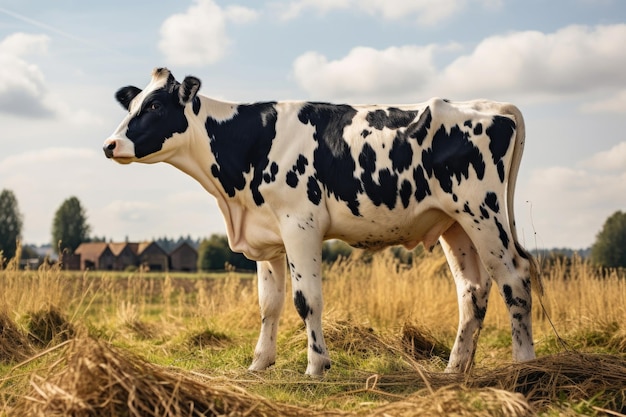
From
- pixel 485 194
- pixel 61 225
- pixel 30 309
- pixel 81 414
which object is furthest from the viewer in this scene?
pixel 61 225

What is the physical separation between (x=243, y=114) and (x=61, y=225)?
294 ft

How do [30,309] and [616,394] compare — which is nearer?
[616,394]

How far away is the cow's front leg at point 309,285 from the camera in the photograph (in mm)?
7254

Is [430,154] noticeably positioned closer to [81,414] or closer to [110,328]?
[81,414]

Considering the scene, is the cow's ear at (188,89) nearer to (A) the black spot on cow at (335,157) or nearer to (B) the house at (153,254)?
(A) the black spot on cow at (335,157)

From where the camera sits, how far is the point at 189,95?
25.4ft

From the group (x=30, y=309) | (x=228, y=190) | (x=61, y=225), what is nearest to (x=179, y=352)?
(x=30, y=309)

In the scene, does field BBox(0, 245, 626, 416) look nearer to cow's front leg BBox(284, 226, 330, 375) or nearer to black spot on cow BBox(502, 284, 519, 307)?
cow's front leg BBox(284, 226, 330, 375)

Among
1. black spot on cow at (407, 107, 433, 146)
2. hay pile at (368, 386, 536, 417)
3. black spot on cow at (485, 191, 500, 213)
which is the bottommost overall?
hay pile at (368, 386, 536, 417)

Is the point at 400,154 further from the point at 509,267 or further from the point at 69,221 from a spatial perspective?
the point at 69,221

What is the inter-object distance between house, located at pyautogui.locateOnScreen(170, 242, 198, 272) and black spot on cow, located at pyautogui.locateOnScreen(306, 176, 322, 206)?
70.0 m

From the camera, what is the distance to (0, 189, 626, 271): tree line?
4638 cm

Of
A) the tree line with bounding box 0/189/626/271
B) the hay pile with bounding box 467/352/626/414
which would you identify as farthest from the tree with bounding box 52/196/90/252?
the hay pile with bounding box 467/352/626/414

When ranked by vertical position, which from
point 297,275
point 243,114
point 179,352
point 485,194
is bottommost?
point 179,352
